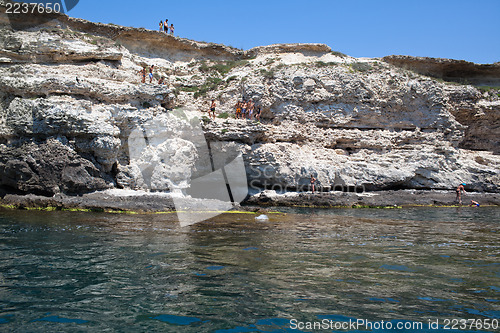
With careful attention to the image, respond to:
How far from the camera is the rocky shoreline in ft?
49.2

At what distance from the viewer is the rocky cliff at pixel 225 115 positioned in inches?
666

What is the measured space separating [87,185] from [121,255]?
10.7 metres

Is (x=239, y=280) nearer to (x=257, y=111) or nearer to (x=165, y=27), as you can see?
(x=257, y=111)

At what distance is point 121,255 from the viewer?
22.9ft

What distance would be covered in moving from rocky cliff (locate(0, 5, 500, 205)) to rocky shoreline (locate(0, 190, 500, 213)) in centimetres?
100

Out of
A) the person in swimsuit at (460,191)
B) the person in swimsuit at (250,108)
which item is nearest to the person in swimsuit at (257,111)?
the person in swimsuit at (250,108)

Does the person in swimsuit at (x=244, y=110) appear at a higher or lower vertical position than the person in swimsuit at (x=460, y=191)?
higher

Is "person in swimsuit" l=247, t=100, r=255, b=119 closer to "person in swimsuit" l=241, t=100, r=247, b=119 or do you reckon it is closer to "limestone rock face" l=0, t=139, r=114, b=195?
"person in swimsuit" l=241, t=100, r=247, b=119

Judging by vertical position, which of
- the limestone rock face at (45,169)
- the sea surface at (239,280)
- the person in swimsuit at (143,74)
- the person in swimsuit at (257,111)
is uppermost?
the person in swimsuit at (143,74)

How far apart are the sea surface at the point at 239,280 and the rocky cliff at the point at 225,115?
26.1ft

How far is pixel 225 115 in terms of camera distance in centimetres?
2348

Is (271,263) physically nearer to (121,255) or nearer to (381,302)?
(381,302)

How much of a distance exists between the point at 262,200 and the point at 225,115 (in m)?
6.53

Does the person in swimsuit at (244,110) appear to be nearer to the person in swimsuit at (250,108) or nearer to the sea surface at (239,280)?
the person in swimsuit at (250,108)
